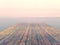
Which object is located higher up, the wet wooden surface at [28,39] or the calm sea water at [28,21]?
the calm sea water at [28,21]

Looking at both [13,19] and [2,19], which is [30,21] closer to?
[13,19]

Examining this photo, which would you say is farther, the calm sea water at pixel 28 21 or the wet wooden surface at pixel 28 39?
the calm sea water at pixel 28 21

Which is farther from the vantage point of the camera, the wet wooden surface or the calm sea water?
the calm sea water

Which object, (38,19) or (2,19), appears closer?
(2,19)

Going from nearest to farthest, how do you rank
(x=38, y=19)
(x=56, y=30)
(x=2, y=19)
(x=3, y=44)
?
(x=3, y=44) → (x=56, y=30) → (x=2, y=19) → (x=38, y=19)

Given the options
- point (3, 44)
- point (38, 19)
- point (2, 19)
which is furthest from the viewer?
point (38, 19)

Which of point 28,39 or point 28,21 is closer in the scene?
point 28,39

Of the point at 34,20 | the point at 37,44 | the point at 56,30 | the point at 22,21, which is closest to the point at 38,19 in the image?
the point at 34,20

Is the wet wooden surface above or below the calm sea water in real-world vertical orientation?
below

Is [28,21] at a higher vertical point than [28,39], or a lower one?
higher

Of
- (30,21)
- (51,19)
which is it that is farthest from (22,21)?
(51,19)
